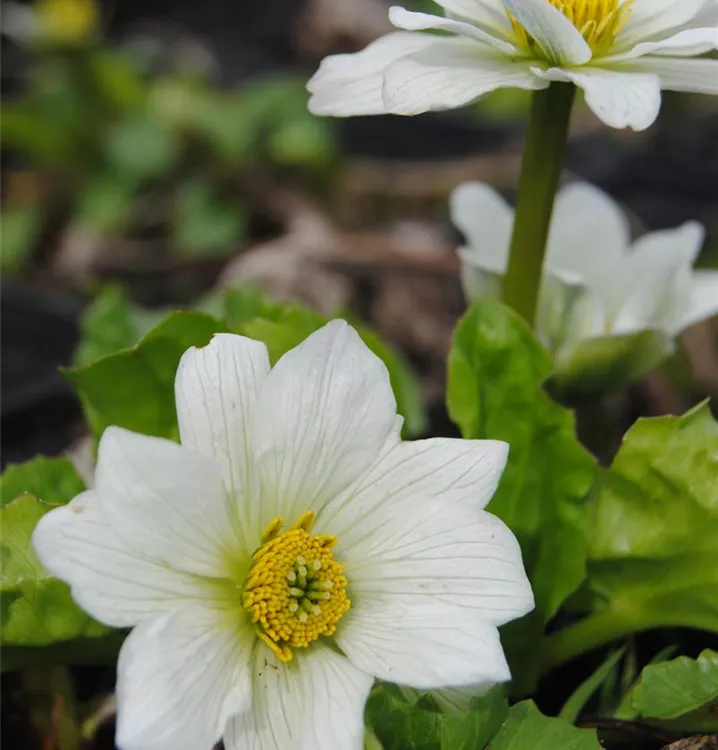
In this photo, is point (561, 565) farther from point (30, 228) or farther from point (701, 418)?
point (30, 228)

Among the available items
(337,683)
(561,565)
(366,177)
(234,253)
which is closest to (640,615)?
(561,565)

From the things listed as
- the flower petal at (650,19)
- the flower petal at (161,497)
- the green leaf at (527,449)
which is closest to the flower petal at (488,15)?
the flower petal at (650,19)

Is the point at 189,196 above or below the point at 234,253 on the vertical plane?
above

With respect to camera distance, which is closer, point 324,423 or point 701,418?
point 324,423

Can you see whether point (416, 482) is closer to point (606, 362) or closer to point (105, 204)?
point (606, 362)

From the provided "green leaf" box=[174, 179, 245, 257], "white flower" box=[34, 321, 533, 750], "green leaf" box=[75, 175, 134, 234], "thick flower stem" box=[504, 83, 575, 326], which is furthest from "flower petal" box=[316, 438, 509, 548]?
"green leaf" box=[75, 175, 134, 234]

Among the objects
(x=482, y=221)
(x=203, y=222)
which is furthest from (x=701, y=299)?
(x=203, y=222)
